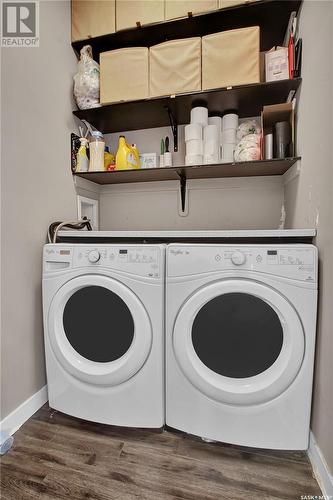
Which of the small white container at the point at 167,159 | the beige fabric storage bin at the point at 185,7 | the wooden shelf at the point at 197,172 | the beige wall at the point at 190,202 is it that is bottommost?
the beige wall at the point at 190,202

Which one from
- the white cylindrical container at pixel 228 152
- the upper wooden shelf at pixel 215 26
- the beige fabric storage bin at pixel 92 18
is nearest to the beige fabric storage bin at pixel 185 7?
the upper wooden shelf at pixel 215 26

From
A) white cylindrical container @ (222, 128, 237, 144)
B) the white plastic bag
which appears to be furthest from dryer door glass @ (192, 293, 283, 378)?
the white plastic bag

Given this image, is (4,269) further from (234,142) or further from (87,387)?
(234,142)

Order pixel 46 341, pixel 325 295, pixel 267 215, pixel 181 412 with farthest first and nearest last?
pixel 267 215 < pixel 46 341 < pixel 181 412 < pixel 325 295

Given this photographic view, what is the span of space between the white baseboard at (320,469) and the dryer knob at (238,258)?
0.77m

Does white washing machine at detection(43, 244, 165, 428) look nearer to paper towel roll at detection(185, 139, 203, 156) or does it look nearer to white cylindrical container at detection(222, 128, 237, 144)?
paper towel roll at detection(185, 139, 203, 156)

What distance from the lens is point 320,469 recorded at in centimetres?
88

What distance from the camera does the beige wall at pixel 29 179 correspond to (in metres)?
1.11

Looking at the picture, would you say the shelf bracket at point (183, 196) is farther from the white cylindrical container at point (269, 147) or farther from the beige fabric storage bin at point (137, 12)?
the beige fabric storage bin at point (137, 12)

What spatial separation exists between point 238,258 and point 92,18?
1713mm

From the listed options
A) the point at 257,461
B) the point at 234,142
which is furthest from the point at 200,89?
the point at 257,461

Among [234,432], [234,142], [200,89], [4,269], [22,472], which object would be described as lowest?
[22,472]

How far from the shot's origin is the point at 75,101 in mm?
1585

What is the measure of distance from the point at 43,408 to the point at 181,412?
78 centimetres
